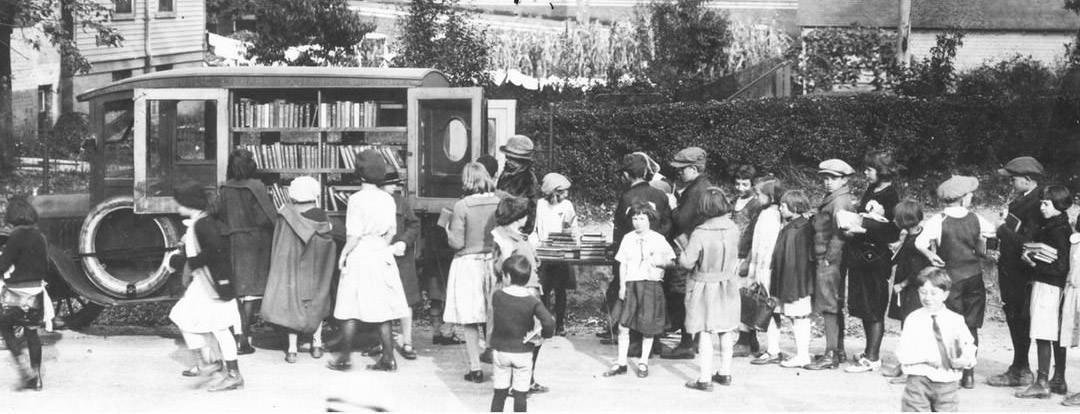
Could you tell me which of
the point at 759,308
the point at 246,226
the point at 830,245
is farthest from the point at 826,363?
the point at 246,226

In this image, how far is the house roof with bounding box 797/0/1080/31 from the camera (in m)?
27.5

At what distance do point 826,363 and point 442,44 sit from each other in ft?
32.3

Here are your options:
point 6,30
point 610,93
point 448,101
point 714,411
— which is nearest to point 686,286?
point 714,411

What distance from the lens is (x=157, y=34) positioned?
27656 mm

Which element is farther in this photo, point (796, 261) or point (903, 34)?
point (903, 34)

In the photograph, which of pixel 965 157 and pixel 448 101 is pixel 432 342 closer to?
pixel 448 101

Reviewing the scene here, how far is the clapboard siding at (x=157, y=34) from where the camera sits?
2591 cm

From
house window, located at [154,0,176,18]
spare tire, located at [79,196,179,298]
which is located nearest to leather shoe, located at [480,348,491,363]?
spare tire, located at [79,196,179,298]

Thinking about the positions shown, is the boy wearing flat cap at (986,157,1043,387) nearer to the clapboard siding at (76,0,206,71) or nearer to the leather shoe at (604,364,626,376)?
the leather shoe at (604,364,626,376)

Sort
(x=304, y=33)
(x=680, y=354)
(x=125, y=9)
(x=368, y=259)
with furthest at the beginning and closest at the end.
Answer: (x=125, y=9) → (x=304, y=33) → (x=680, y=354) → (x=368, y=259)

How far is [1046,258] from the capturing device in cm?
803

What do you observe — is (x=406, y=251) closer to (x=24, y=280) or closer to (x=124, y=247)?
(x=24, y=280)

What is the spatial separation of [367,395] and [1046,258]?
183 inches

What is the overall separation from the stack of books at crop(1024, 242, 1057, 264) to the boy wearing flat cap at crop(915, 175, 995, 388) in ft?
1.16
